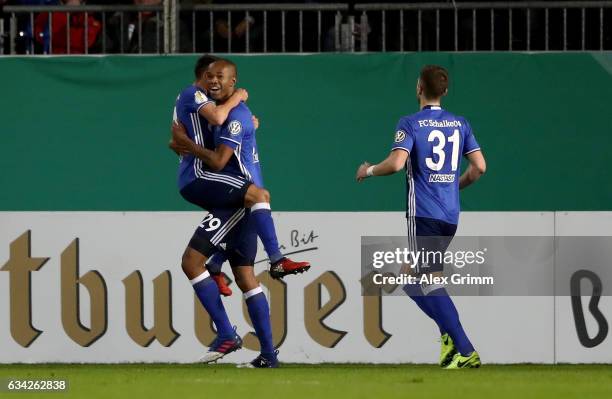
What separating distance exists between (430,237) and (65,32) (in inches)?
168

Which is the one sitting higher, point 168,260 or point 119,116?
point 119,116

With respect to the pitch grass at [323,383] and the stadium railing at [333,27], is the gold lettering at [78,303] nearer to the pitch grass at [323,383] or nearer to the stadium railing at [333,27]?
the pitch grass at [323,383]

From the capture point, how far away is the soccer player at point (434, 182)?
9.67 metres

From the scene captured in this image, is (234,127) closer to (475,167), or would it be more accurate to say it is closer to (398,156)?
(398,156)

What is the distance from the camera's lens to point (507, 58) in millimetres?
11836

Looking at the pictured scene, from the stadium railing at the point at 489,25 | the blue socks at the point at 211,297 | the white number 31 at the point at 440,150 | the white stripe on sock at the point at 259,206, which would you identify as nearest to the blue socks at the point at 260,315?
the blue socks at the point at 211,297

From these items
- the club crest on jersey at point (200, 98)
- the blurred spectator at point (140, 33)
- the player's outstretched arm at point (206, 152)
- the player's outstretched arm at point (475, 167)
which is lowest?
the player's outstretched arm at point (475, 167)

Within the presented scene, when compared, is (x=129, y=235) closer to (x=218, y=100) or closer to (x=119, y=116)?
(x=119, y=116)

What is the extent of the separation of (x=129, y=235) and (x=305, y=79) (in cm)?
191

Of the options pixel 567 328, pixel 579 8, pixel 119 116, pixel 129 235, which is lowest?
pixel 567 328

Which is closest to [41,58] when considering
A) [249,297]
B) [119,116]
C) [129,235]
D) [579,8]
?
[119,116]

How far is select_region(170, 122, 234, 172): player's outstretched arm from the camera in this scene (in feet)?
31.2

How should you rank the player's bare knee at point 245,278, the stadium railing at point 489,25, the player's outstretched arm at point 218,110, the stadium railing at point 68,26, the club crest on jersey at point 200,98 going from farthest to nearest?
the stadium railing at point 68,26 < the stadium railing at point 489,25 < the player's bare knee at point 245,278 < the club crest on jersey at point 200,98 < the player's outstretched arm at point 218,110
